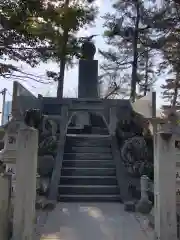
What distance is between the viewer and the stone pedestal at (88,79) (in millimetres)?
17453

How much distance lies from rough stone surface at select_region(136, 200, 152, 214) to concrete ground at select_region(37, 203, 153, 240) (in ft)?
0.79

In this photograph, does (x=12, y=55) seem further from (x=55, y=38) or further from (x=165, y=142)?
(x=165, y=142)

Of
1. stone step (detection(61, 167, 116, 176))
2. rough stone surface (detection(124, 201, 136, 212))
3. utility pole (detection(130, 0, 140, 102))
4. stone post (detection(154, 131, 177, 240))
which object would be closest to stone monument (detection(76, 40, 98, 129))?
utility pole (detection(130, 0, 140, 102))

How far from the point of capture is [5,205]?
429 centimetres

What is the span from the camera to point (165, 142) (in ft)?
14.5

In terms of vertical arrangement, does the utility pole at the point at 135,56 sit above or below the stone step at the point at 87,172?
above

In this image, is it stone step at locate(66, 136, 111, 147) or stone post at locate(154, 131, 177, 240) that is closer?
stone post at locate(154, 131, 177, 240)

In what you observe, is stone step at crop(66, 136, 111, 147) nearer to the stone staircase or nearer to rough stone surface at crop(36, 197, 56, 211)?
the stone staircase

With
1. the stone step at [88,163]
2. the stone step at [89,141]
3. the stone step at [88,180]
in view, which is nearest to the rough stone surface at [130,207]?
the stone step at [88,180]

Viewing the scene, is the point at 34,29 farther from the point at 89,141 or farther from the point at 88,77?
the point at 88,77

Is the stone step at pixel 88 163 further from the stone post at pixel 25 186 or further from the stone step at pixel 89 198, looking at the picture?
the stone post at pixel 25 186

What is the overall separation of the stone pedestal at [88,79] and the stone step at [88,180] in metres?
9.42

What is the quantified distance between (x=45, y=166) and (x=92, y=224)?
11.6ft

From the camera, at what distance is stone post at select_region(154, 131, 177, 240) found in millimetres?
4297
